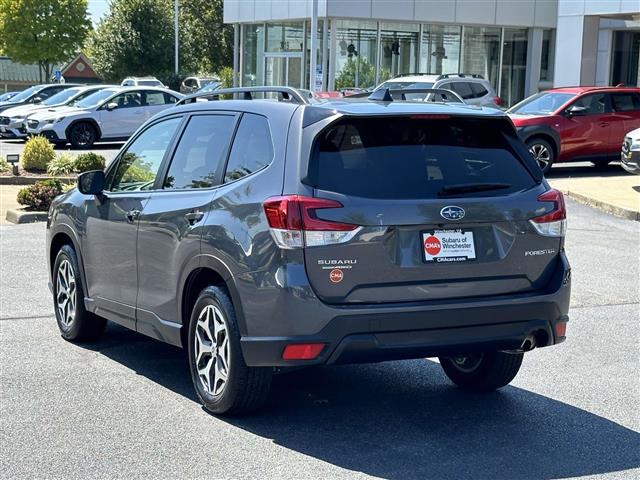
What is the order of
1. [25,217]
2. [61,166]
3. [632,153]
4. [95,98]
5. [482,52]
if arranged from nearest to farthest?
1. [25,217]
2. [632,153]
3. [61,166]
4. [95,98]
5. [482,52]

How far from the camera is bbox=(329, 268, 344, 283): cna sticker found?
5.41 metres

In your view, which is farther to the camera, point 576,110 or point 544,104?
point 544,104

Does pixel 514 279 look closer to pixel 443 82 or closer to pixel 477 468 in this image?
pixel 477 468

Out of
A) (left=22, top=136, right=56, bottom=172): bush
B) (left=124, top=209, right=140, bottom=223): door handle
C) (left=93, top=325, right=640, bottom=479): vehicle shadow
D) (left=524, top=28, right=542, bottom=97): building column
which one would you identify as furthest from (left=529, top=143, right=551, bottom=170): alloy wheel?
(left=524, top=28, right=542, bottom=97): building column

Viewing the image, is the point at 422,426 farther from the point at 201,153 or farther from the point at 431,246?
the point at 201,153

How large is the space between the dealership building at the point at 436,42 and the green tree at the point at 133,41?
24.0 meters

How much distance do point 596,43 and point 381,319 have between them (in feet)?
96.7

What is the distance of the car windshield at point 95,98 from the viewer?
28.3 metres

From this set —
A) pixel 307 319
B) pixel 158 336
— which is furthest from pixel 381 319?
pixel 158 336

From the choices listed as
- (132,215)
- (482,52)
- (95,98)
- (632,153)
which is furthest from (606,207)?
(482,52)

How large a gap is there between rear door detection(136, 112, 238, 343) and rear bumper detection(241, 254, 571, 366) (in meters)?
0.92

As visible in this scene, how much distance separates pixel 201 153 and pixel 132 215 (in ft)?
2.41

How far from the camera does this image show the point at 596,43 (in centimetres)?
3300

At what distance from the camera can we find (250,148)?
6.03 metres
